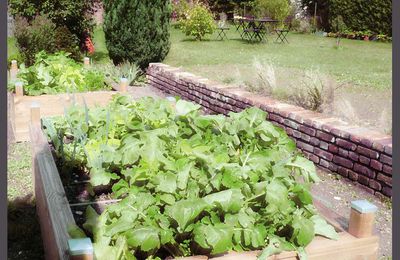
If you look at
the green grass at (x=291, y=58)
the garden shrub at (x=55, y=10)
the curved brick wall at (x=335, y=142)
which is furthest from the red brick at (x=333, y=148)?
the garden shrub at (x=55, y=10)

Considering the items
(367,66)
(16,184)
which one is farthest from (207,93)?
(367,66)

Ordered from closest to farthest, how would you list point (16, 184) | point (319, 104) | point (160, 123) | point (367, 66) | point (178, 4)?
point (160, 123), point (16, 184), point (319, 104), point (367, 66), point (178, 4)

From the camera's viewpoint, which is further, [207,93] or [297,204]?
[207,93]

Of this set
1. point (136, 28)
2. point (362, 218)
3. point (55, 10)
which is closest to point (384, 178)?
point (362, 218)

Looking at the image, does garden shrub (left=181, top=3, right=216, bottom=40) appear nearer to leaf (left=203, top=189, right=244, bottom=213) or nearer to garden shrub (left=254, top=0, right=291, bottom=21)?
garden shrub (left=254, top=0, right=291, bottom=21)

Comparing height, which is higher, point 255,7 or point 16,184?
point 255,7

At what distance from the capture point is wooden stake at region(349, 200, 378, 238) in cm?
230

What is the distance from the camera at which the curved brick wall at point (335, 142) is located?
13.3 ft

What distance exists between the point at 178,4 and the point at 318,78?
17964mm

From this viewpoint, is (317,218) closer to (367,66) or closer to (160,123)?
(160,123)

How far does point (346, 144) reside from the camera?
14.2 ft

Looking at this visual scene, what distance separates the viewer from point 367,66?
10953 millimetres

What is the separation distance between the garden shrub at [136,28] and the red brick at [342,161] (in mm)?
5470

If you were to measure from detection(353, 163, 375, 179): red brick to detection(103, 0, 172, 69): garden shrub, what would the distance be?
18.8ft
